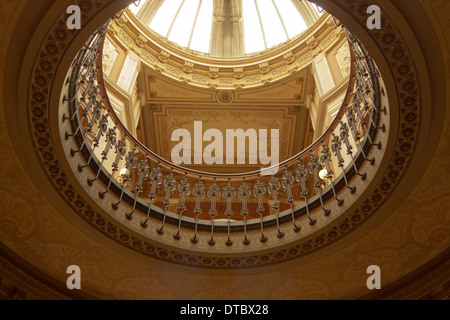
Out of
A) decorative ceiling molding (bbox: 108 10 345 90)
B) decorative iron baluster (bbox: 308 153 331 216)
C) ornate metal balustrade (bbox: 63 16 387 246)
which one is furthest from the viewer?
decorative ceiling molding (bbox: 108 10 345 90)

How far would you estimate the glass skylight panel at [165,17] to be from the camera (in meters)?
12.4

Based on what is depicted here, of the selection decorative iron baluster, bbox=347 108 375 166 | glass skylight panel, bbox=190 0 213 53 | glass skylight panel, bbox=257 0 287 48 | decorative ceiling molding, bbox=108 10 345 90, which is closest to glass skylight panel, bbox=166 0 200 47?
glass skylight panel, bbox=190 0 213 53

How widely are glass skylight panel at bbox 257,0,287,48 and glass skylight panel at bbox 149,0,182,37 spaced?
2745mm

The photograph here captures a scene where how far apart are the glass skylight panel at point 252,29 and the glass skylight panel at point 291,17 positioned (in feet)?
2.72

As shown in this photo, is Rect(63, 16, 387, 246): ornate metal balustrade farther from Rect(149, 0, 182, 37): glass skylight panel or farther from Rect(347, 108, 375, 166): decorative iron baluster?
Rect(149, 0, 182, 37): glass skylight panel

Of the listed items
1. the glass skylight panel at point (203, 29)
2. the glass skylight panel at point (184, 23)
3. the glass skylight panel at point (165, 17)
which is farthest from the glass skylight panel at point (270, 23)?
the glass skylight panel at point (165, 17)

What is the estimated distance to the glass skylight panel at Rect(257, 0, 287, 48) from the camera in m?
13.0

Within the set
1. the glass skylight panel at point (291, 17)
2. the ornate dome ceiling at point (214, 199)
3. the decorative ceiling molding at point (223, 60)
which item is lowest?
the ornate dome ceiling at point (214, 199)

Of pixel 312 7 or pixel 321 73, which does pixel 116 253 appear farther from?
pixel 312 7

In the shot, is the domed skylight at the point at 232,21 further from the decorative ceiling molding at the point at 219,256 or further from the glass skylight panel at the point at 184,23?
the decorative ceiling molding at the point at 219,256

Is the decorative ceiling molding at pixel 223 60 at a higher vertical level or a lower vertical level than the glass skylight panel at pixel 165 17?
lower

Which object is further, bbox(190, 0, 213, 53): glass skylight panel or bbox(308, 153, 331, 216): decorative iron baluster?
bbox(190, 0, 213, 53): glass skylight panel

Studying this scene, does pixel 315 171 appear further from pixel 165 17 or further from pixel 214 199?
pixel 165 17

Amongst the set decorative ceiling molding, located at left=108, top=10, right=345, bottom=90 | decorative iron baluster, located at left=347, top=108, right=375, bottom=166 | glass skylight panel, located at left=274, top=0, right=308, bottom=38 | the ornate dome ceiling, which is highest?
glass skylight panel, located at left=274, top=0, right=308, bottom=38
